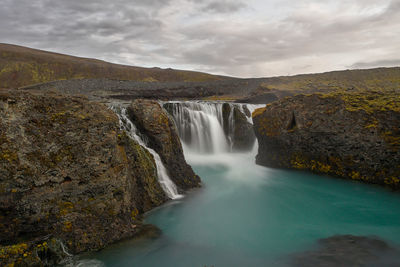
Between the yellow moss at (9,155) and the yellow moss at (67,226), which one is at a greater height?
the yellow moss at (9,155)

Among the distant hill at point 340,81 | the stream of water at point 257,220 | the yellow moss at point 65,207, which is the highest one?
the distant hill at point 340,81

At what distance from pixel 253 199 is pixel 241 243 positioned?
414cm

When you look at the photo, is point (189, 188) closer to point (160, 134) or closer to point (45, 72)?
point (160, 134)

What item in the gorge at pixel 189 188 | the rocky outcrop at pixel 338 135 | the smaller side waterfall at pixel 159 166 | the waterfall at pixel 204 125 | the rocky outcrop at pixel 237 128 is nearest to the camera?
the gorge at pixel 189 188

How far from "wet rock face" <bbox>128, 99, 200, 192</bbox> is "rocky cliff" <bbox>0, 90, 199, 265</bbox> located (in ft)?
10.2

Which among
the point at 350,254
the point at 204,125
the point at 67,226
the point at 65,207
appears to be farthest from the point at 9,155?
the point at 204,125

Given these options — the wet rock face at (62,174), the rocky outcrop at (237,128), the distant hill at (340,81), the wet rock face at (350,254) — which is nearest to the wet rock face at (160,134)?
the wet rock face at (62,174)

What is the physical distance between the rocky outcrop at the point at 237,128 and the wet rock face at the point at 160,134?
11.2 meters

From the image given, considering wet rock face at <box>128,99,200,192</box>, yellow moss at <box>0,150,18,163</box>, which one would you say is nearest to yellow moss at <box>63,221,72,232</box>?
yellow moss at <box>0,150,18,163</box>

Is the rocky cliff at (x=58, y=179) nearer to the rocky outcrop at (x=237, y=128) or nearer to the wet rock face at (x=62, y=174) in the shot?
the wet rock face at (x=62, y=174)

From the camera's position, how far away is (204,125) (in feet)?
71.3

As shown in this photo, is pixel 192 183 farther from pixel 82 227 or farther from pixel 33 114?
pixel 33 114

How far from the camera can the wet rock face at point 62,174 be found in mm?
5711

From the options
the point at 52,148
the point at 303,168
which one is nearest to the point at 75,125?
the point at 52,148
